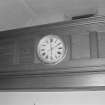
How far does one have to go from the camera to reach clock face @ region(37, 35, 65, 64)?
1335 millimetres

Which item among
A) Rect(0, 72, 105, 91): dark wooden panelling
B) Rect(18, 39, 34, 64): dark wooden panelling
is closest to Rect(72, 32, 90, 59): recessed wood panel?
Rect(0, 72, 105, 91): dark wooden panelling

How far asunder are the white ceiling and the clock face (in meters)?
0.49

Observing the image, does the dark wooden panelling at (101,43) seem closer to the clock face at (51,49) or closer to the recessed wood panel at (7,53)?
the clock face at (51,49)

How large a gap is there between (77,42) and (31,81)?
46 cm

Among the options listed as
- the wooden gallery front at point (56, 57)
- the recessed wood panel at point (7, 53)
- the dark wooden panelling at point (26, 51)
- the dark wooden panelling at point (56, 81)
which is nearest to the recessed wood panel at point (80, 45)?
the wooden gallery front at point (56, 57)

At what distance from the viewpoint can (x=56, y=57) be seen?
4.40 ft

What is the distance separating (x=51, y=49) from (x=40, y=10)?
2.22 ft

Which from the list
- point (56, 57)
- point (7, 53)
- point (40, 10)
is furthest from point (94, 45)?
point (40, 10)

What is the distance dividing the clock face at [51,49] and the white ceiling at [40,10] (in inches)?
19.2

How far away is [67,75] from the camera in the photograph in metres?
1.31

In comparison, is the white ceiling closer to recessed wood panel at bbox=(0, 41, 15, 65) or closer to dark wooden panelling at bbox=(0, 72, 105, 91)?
recessed wood panel at bbox=(0, 41, 15, 65)

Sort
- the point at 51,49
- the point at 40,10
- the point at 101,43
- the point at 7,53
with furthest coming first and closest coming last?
1. the point at 40,10
2. the point at 7,53
3. the point at 51,49
4. the point at 101,43

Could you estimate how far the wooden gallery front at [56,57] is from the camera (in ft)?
4.14

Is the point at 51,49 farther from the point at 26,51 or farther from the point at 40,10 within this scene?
the point at 40,10
